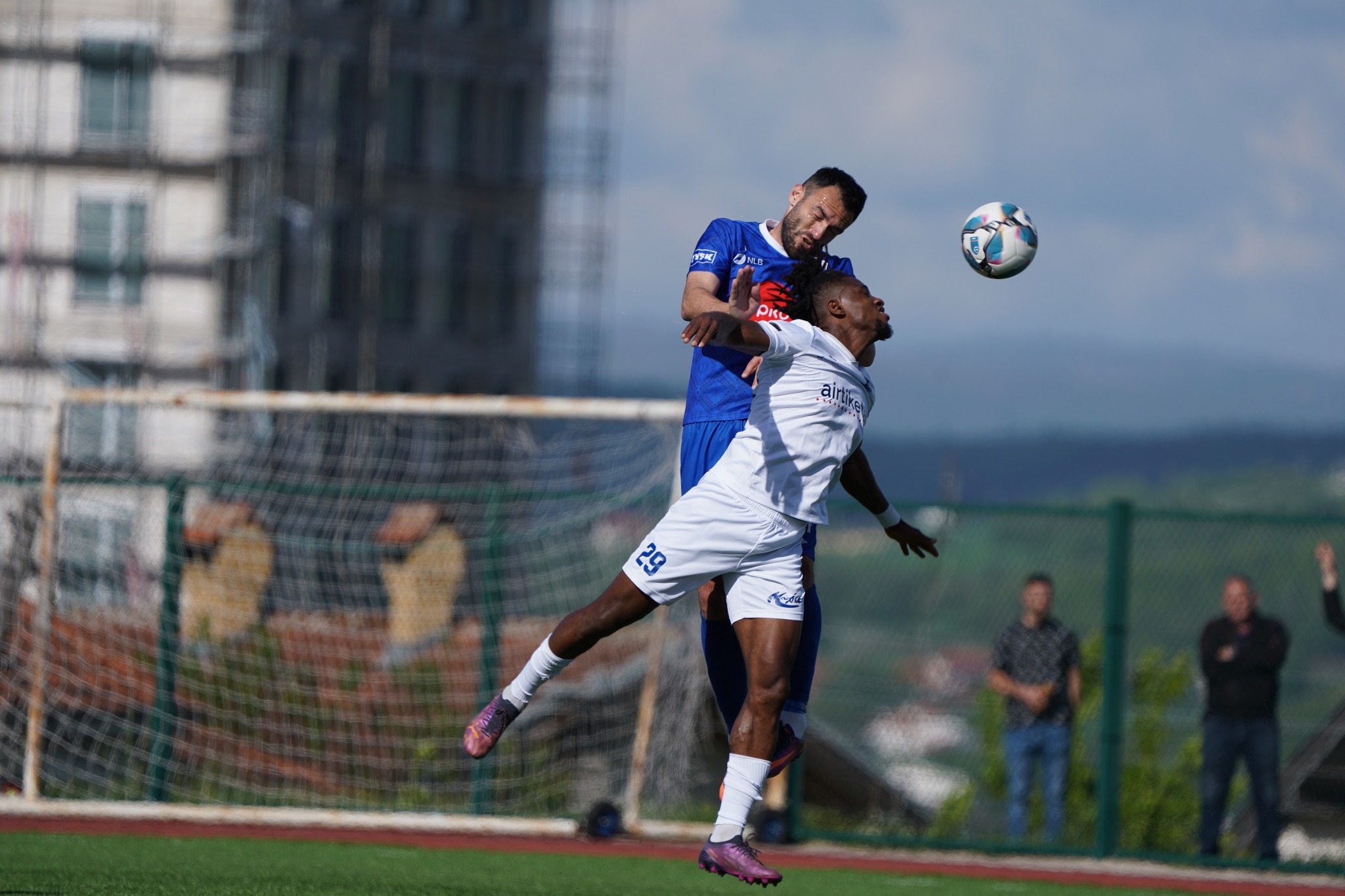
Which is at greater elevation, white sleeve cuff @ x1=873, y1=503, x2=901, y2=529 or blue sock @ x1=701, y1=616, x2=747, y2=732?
white sleeve cuff @ x1=873, y1=503, x2=901, y2=529

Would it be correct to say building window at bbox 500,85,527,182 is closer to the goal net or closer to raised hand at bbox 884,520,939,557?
the goal net

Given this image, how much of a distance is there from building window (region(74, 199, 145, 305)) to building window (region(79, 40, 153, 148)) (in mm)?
1425

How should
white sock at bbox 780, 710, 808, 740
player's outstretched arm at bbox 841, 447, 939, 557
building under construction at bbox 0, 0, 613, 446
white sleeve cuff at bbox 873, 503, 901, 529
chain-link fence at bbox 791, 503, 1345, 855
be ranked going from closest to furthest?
white sock at bbox 780, 710, 808, 740 < player's outstretched arm at bbox 841, 447, 939, 557 < white sleeve cuff at bbox 873, 503, 901, 529 < chain-link fence at bbox 791, 503, 1345, 855 < building under construction at bbox 0, 0, 613, 446

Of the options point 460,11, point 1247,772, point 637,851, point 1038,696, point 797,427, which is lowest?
point 637,851

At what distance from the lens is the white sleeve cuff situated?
27.0ft

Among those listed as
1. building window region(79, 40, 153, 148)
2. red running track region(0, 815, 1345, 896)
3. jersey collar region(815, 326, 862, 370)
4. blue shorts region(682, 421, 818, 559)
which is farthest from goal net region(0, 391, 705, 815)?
A: building window region(79, 40, 153, 148)

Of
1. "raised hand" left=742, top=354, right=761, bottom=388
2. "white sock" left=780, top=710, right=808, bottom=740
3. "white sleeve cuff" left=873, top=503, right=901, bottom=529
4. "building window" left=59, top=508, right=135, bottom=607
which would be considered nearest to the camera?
"raised hand" left=742, top=354, right=761, bottom=388

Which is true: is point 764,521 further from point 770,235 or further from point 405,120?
point 405,120

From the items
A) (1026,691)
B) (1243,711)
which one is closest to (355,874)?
(1026,691)

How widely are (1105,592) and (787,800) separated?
9.09ft

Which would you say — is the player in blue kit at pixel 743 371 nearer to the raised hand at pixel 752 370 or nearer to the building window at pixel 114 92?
the raised hand at pixel 752 370

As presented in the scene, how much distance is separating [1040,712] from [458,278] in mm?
35607

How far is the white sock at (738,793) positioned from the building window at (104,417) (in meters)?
25.4

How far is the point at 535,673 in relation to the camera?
7598 millimetres
